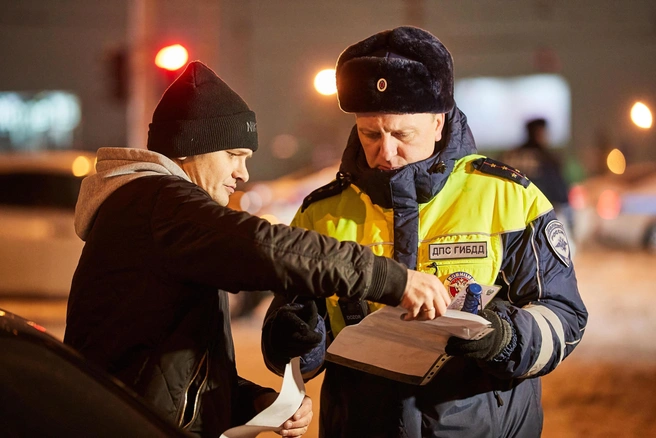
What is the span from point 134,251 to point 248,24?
29.3 meters

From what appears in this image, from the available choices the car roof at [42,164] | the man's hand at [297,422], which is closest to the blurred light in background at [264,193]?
the car roof at [42,164]

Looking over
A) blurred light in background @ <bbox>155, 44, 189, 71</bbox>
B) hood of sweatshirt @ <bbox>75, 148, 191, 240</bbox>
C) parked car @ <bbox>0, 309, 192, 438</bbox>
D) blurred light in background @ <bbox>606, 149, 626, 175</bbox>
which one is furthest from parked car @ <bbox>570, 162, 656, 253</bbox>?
parked car @ <bbox>0, 309, 192, 438</bbox>

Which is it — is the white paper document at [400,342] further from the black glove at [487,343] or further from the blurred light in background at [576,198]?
the blurred light in background at [576,198]

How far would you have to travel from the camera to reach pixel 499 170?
9.94 feet

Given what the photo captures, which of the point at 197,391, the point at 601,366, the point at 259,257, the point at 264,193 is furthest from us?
the point at 264,193

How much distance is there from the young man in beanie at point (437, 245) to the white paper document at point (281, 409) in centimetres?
8

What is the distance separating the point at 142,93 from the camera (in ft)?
34.6

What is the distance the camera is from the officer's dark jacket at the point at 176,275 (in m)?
2.32

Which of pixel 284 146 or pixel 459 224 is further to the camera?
pixel 284 146

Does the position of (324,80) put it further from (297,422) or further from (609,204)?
(609,204)

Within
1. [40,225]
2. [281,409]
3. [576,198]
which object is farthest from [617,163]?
[281,409]

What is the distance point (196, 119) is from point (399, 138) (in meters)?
0.70

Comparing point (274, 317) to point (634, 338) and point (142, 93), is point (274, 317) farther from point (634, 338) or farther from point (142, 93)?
point (142, 93)

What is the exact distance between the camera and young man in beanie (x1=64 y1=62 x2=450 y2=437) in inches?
91.6
